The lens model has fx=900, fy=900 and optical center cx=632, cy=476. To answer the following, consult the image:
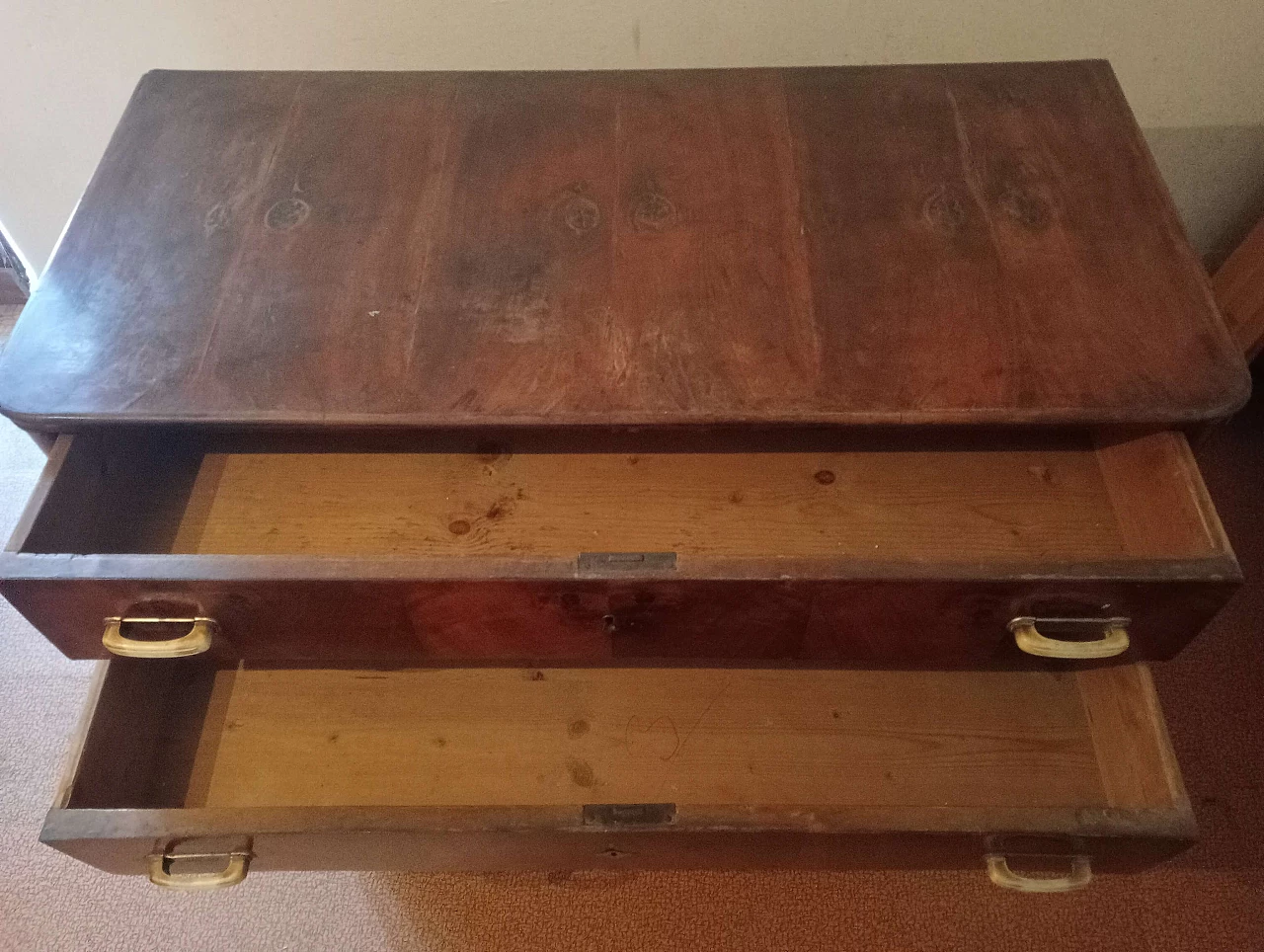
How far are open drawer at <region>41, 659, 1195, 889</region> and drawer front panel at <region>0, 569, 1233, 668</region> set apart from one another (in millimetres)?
85

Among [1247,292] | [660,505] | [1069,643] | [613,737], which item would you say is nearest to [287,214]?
[660,505]

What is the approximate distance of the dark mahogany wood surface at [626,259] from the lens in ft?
2.18

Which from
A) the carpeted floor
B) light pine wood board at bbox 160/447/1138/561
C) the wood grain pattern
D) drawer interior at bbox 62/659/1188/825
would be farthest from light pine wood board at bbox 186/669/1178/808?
the wood grain pattern

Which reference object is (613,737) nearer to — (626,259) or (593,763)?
(593,763)

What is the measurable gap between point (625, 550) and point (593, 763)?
0.18 m

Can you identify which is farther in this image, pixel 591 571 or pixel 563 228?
pixel 563 228

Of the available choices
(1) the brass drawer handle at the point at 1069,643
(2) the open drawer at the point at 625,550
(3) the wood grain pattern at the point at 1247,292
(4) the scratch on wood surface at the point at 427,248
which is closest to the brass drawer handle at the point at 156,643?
(2) the open drawer at the point at 625,550

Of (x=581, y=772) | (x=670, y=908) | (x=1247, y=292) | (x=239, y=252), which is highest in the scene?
(x=239, y=252)

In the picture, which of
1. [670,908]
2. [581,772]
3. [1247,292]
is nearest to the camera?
[581,772]

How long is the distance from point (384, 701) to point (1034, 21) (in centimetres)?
97

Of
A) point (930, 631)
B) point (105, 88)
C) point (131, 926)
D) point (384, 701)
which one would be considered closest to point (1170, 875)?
point (930, 631)

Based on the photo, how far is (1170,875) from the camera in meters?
0.94

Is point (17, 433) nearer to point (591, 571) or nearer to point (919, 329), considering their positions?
point (591, 571)

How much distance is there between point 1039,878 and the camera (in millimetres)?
678
